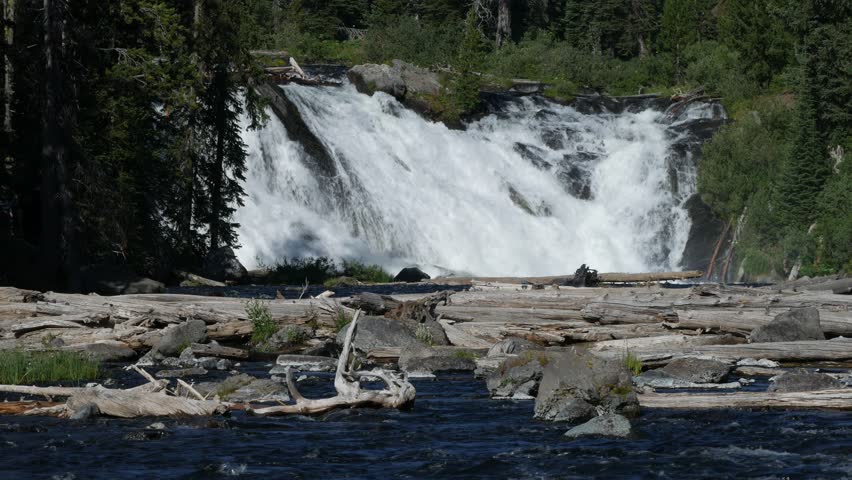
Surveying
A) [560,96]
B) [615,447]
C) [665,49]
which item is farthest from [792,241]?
[665,49]

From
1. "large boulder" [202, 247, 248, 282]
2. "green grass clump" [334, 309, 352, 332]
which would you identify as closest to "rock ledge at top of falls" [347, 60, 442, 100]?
"large boulder" [202, 247, 248, 282]

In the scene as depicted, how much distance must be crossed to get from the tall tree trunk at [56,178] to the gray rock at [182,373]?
30.3 ft

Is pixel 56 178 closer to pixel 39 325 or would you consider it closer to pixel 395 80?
pixel 39 325

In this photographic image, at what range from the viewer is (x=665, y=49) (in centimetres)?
7106

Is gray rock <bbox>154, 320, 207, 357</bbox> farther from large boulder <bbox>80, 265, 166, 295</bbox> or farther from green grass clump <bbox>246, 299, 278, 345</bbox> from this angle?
large boulder <bbox>80, 265, 166, 295</bbox>

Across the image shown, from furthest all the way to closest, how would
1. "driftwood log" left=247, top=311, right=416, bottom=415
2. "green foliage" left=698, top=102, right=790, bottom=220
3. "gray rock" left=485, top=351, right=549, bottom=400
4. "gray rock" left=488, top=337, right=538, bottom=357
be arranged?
"green foliage" left=698, top=102, right=790, bottom=220 → "gray rock" left=488, top=337, right=538, bottom=357 → "gray rock" left=485, top=351, right=549, bottom=400 → "driftwood log" left=247, top=311, right=416, bottom=415

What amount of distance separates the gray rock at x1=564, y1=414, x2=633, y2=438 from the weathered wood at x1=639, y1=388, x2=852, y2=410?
129 cm

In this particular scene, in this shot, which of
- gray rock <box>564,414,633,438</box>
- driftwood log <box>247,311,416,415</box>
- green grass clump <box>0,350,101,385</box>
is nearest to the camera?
gray rock <box>564,414,633,438</box>

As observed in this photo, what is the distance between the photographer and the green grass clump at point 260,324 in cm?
1912

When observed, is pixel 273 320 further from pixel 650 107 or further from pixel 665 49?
pixel 665 49

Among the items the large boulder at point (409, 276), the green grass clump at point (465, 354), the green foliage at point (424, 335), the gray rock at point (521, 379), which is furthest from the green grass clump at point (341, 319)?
the large boulder at point (409, 276)

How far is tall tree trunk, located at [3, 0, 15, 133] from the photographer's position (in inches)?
1053

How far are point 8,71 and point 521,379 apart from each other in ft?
64.4

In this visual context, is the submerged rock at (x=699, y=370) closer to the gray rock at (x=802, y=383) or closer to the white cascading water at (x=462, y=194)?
the gray rock at (x=802, y=383)
